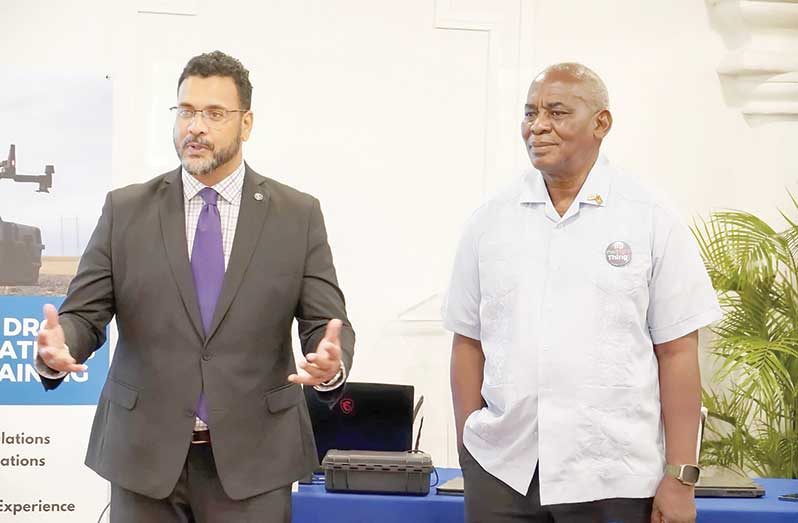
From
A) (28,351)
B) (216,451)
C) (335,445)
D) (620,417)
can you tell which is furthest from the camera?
(28,351)

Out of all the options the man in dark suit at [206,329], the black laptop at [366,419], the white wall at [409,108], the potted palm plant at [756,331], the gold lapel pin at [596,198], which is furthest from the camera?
the white wall at [409,108]

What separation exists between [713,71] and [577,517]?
3106 millimetres

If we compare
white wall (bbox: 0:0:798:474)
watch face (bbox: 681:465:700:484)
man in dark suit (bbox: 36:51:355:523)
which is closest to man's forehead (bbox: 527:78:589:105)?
man in dark suit (bbox: 36:51:355:523)

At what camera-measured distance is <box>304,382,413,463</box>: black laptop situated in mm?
3143

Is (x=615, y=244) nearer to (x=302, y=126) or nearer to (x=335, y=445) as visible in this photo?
(x=335, y=445)

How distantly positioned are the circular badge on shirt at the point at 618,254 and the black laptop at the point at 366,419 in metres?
1.05

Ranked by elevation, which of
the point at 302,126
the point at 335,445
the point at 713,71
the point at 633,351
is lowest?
the point at 335,445

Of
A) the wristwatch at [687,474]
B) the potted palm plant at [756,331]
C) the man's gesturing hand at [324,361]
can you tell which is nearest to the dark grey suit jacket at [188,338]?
the man's gesturing hand at [324,361]

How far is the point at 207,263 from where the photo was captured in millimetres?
2119

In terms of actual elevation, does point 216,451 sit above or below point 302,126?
below

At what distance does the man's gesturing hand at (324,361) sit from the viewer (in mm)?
1973

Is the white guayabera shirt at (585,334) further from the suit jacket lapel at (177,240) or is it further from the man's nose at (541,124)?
the suit jacket lapel at (177,240)

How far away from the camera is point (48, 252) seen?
173 inches

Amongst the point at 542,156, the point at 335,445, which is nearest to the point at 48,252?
the point at 335,445
